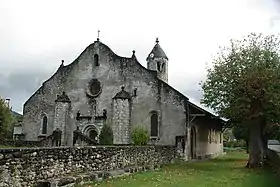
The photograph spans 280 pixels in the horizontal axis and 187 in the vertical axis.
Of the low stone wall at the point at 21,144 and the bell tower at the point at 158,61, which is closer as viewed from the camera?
the low stone wall at the point at 21,144

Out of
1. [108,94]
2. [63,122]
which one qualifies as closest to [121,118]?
[108,94]

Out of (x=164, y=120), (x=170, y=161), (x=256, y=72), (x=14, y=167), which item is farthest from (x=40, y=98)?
(x=14, y=167)

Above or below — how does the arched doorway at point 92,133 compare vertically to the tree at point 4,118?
below

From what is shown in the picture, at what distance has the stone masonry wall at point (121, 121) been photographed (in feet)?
106

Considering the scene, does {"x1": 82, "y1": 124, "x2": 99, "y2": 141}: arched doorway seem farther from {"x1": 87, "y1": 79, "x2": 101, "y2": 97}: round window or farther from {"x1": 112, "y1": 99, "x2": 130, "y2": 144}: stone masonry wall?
{"x1": 87, "y1": 79, "x2": 101, "y2": 97}: round window

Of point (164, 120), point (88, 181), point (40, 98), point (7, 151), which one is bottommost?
point (88, 181)

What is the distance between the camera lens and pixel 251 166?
23.8 meters

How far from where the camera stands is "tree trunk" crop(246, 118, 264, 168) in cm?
2398

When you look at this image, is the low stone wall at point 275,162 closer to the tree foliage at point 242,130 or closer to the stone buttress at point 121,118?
the tree foliage at point 242,130

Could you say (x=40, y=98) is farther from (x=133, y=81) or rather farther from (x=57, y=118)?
(x=133, y=81)

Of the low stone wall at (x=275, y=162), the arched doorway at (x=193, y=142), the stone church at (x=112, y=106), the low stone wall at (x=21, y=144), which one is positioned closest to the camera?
the low stone wall at (x=275, y=162)

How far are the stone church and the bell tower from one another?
27.4ft

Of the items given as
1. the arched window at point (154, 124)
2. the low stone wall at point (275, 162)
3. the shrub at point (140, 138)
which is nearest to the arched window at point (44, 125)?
the arched window at point (154, 124)

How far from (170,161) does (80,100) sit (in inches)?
501
